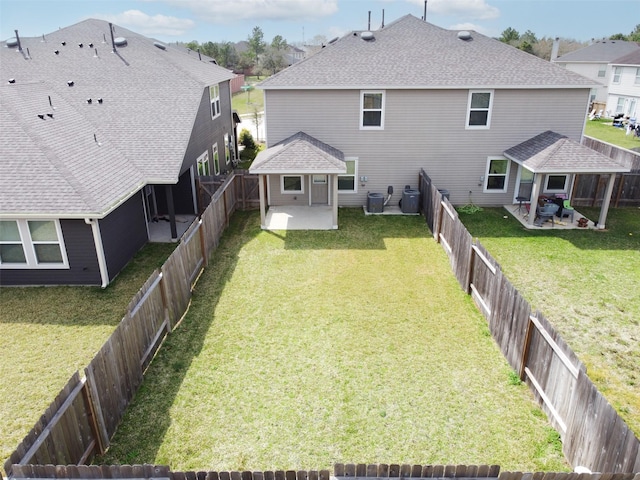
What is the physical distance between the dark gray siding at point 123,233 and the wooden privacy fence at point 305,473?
27.9ft

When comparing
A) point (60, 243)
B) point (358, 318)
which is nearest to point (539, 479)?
point (358, 318)

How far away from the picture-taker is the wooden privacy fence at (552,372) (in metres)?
6.27

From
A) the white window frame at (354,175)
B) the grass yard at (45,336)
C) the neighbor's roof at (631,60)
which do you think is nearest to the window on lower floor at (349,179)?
the white window frame at (354,175)

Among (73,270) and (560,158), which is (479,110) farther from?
(73,270)

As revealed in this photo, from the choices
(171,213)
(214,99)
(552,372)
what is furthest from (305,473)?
(214,99)

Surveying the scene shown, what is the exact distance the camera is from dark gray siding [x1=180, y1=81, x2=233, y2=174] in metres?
18.2

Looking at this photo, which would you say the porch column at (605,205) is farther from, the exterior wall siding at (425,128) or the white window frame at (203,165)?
the white window frame at (203,165)

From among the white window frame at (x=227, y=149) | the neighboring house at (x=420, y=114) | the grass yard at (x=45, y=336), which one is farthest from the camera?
the white window frame at (x=227, y=149)

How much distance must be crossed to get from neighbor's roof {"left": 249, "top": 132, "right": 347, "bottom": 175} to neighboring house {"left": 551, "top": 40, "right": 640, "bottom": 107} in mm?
45145

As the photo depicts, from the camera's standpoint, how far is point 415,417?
823 centimetres

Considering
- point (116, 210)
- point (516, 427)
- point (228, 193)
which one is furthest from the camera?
point (228, 193)

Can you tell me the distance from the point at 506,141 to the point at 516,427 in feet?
46.8

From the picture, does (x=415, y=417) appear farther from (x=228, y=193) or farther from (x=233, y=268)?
(x=228, y=193)

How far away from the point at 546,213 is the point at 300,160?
9763 mm
